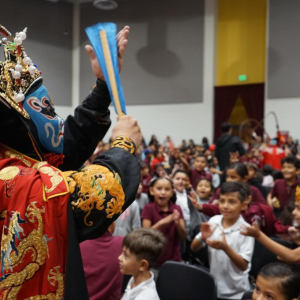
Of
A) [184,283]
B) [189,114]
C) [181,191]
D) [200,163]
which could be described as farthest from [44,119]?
[189,114]

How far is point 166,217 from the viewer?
336cm

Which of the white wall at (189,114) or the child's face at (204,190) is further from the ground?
the white wall at (189,114)

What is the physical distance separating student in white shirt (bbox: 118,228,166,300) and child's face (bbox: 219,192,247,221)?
72 cm

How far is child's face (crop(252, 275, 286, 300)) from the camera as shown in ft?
5.88

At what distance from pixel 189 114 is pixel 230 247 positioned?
11.6 m

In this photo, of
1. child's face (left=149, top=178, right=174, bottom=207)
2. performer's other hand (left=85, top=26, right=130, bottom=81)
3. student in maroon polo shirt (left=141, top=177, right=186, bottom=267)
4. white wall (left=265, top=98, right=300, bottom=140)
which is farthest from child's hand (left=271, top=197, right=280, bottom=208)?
white wall (left=265, top=98, right=300, bottom=140)

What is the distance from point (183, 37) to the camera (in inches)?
546

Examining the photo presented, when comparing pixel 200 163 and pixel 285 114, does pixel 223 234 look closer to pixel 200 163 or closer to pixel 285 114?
pixel 200 163

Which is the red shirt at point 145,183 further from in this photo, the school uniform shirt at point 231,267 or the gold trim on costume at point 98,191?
the gold trim on costume at point 98,191

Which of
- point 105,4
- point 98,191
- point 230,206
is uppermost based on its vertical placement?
point 105,4

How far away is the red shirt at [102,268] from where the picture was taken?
2426 mm

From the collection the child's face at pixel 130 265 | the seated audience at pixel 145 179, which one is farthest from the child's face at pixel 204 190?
the child's face at pixel 130 265

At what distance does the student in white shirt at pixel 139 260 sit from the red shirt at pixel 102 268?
0.26m

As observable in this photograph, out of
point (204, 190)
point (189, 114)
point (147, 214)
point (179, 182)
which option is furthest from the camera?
point (189, 114)
